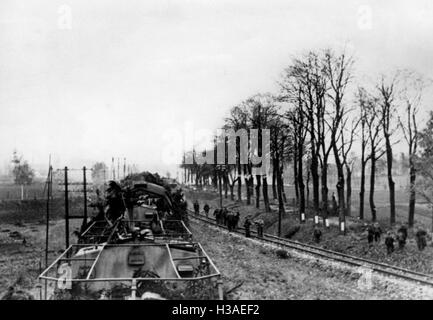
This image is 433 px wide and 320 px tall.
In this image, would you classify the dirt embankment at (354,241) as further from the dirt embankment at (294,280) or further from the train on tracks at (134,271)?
the train on tracks at (134,271)

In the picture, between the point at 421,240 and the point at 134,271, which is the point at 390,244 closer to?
the point at 421,240

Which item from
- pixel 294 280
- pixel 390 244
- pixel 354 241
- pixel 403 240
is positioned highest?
pixel 403 240

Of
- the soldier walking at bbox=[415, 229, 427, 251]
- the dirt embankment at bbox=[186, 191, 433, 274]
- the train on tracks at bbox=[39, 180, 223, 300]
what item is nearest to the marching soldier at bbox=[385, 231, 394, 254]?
the dirt embankment at bbox=[186, 191, 433, 274]

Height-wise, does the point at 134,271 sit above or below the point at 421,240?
above

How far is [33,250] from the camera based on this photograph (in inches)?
1089

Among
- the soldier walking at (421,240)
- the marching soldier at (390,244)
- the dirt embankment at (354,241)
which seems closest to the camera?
the dirt embankment at (354,241)

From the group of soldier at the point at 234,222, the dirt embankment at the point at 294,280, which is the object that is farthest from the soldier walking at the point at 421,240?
the group of soldier at the point at 234,222

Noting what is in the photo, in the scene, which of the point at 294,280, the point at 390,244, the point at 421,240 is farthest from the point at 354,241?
the point at 294,280

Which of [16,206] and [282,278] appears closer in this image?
[282,278]

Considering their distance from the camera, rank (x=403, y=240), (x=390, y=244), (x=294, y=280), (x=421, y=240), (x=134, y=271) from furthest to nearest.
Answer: (x=403, y=240) → (x=390, y=244) → (x=421, y=240) → (x=294, y=280) → (x=134, y=271)

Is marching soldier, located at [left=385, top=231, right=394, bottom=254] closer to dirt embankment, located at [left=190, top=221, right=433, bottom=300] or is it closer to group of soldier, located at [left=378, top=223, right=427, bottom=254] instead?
group of soldier, located at [left=378, top=223, right=427, bottom=254]
